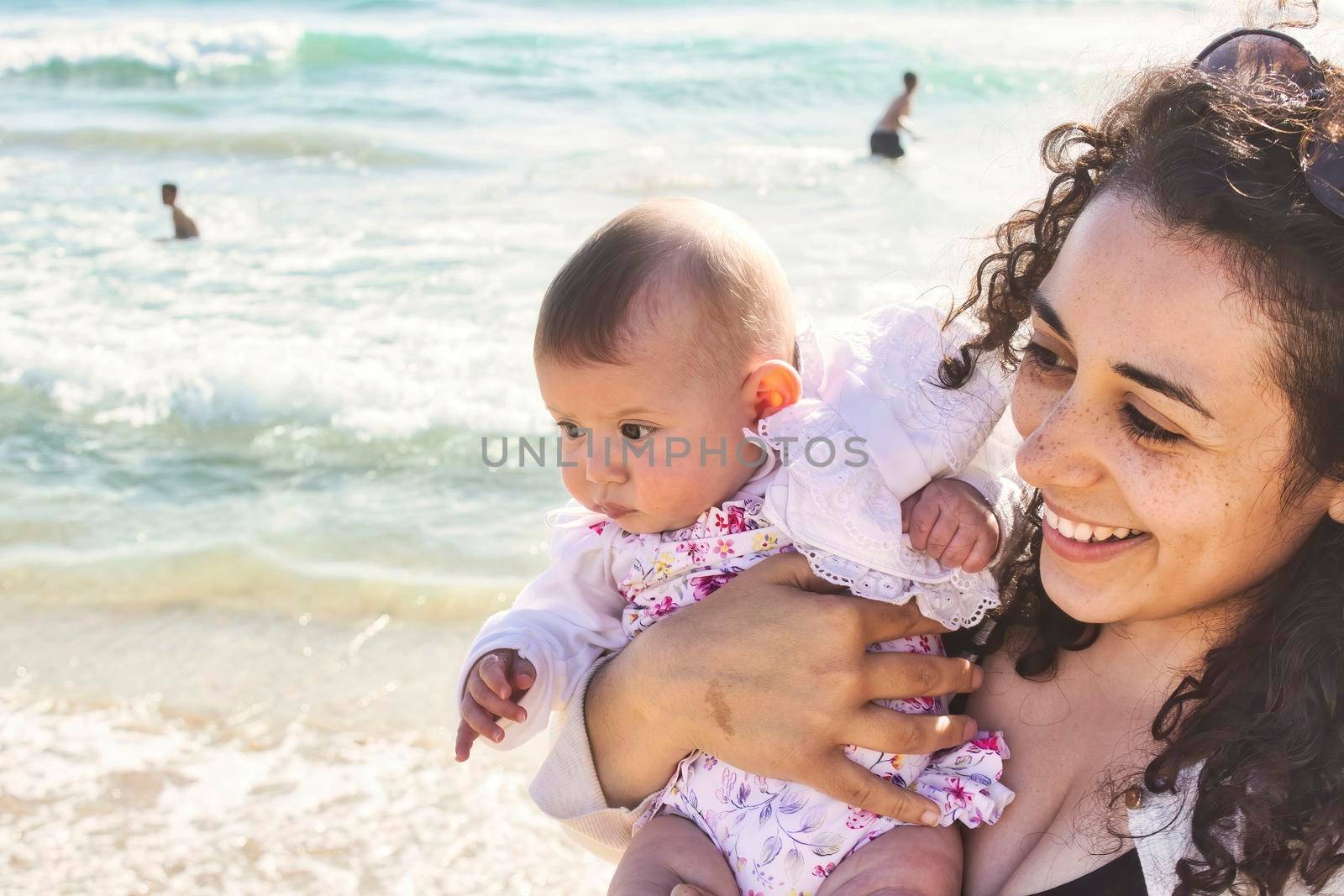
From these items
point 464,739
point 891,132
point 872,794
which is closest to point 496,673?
point 464,739

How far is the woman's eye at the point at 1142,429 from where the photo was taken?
1691mm

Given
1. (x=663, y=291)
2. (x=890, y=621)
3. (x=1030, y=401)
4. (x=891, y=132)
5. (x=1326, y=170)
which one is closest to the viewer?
(x=1326, y=170)

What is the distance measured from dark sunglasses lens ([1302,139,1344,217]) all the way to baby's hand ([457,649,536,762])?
150cm

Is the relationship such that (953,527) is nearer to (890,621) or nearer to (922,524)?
(922,524)

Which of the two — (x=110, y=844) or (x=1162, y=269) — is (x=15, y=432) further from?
(x=1162, y=269)

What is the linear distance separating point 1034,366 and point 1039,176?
0.64m

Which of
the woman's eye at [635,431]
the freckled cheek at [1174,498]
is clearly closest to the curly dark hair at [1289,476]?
the freckled cheek at [1174,498]

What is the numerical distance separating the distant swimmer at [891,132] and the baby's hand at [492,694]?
1164 cm

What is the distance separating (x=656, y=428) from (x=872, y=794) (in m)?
0.73

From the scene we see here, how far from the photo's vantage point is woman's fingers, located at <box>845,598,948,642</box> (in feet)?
6.82

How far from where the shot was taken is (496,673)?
227cm

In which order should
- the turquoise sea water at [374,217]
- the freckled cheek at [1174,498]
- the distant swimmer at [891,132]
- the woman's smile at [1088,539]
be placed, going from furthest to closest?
the distant swimmer at [891,132], the turquoise sea water at [374,217], the woman's smile at [1088,539], the freckled cheek at [1174,498]

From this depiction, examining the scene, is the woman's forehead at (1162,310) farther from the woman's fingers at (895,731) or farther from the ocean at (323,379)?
the woman's fingers at (895,731)

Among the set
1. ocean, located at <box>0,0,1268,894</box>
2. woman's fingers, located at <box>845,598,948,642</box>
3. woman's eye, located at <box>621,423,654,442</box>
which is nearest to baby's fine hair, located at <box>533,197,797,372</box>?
woman's eye, located at <box>621,423,654,442</box>
